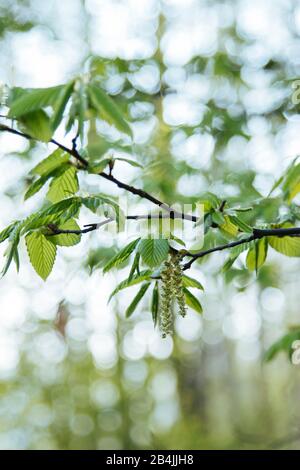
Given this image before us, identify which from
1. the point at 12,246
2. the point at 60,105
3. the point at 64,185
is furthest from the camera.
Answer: the point at 64,185

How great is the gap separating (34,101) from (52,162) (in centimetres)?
17

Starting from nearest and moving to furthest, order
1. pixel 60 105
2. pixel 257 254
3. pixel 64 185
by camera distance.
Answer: pixel 60 105
pixel 64 185
pixel 257 254

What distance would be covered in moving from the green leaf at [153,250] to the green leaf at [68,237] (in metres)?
0.15

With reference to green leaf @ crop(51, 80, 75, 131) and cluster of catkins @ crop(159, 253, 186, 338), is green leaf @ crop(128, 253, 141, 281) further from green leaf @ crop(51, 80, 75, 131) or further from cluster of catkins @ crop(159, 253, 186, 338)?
green leaf @ crop(51, 80, 75, 131)

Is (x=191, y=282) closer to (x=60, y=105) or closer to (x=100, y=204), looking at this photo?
(x=100, y=204)

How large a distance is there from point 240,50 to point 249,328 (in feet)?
17.5

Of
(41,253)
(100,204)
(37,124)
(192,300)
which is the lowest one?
(192,300)

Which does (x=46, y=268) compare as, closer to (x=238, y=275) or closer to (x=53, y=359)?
(x=238, y=275)

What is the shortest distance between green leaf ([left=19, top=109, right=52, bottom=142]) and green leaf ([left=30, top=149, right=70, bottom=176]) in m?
0.08

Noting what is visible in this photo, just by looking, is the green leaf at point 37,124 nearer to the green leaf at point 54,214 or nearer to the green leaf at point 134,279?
the green leaf at point 54,214

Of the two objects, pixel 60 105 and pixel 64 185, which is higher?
pixel 60 105

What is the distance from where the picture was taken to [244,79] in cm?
235

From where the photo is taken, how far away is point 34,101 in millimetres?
768

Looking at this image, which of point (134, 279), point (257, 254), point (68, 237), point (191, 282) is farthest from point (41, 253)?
point (257, 254)
